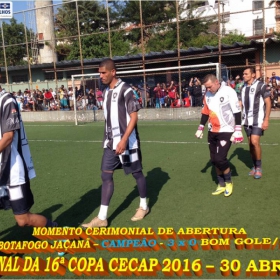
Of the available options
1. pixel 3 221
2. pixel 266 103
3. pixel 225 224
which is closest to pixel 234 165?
pixel 266 103

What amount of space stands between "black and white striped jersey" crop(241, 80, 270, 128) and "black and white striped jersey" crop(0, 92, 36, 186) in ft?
14.8

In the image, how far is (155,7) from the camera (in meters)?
37.4

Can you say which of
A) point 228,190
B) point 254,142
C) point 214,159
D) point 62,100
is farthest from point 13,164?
point 62,100

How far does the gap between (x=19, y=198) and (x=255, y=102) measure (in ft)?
15.5

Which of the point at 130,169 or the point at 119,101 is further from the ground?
the point at 119,101

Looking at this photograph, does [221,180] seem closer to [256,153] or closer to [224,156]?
[224,156]

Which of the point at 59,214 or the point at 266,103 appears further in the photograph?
the point at 266,103

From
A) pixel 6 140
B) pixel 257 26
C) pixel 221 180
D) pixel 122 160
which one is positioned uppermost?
pixel 257 26

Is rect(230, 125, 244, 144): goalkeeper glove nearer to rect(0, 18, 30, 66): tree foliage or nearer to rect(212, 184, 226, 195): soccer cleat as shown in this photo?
rect(212, 184, 226, 195): soccer cleat

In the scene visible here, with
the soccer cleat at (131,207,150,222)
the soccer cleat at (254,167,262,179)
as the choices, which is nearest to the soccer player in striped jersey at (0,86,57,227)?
the soccer cleat at (131,207,150,222)

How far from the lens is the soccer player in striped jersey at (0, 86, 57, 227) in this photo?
3.49 metres

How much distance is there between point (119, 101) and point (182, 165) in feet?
12.1

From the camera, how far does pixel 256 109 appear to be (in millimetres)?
6785

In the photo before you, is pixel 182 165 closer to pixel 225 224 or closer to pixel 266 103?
pixel 266 103
